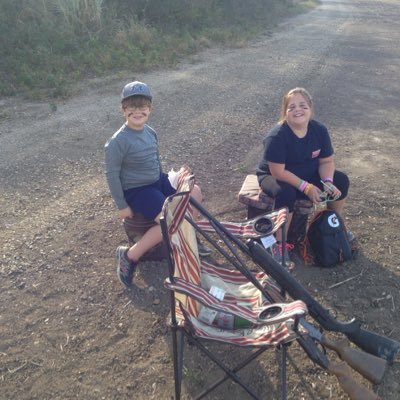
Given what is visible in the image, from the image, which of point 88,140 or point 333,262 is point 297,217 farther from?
point 88,140

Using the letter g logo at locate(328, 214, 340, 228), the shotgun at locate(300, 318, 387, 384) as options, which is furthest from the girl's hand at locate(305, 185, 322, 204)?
the shotgun at locate(300, 318, 387, 384)

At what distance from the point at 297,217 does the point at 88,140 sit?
3605 mm

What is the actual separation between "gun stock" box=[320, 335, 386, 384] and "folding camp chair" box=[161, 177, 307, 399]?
322 mm

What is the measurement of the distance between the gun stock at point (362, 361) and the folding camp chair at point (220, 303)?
0.32 metres

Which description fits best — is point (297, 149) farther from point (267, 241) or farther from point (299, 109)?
point (267, 241)

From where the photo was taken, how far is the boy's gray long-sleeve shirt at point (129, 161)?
333 cm

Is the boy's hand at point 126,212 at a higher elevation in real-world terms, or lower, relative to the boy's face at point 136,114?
lower

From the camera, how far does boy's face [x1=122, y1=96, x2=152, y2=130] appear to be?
328cm

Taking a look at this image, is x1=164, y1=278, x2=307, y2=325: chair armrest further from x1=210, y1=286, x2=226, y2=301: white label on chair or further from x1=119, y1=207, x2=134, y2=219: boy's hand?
x1=119, y1=207, x2=134, y2=219: boy's hand

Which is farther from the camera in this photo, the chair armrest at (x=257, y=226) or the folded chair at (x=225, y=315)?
the chair armrest at (x=257, y=226)

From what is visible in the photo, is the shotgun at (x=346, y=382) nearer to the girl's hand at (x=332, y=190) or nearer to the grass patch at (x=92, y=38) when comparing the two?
the girl's hand at (x=332, y=190)

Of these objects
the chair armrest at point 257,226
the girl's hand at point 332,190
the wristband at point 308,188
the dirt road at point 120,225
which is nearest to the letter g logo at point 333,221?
the girl's hand at point 332,190

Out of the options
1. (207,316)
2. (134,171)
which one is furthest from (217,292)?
(134,171)

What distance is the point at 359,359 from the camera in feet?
8.16
